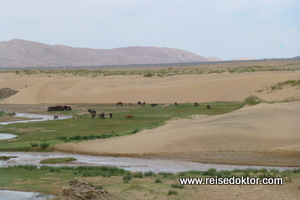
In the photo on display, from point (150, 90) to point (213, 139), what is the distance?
42638 millimetres

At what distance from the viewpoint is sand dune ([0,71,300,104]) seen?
64.1 m

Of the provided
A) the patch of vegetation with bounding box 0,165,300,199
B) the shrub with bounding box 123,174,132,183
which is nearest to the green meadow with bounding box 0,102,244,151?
the patch of vegetation with bounding box 0,165,300,199

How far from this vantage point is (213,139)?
26.4m

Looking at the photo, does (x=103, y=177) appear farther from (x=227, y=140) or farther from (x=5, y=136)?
(x=5, y=136)

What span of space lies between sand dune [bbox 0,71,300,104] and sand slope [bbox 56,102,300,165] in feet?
86.4

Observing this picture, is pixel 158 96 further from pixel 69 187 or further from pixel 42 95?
pixel 69 187

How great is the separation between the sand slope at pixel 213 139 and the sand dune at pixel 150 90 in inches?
1037

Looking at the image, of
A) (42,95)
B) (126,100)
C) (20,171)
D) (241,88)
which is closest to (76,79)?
(42,95)

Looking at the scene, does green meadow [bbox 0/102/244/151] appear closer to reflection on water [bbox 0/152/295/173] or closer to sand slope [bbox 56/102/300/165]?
sand slope [bbox 56/102/300/165]

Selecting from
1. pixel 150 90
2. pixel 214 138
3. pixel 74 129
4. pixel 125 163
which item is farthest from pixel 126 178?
pixel 150 90

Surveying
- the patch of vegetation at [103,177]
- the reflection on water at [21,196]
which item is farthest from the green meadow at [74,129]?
the reflection on water at [21,196]

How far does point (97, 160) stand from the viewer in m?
23.6

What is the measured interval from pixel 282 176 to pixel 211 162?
5715 mm

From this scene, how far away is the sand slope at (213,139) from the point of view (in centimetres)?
2552
